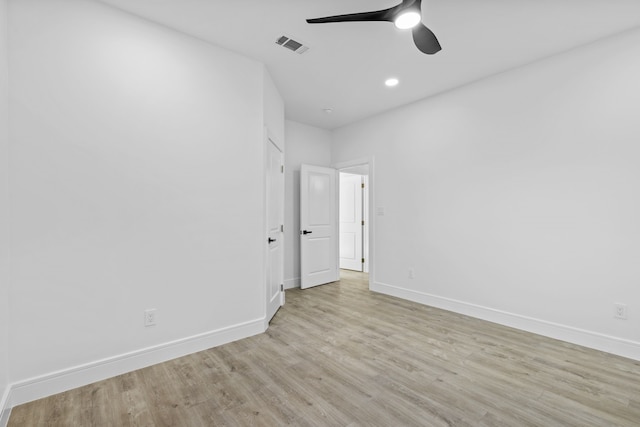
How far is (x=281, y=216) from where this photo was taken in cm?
386

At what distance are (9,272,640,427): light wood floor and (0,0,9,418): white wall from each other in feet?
1.09

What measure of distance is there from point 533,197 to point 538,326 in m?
1.33

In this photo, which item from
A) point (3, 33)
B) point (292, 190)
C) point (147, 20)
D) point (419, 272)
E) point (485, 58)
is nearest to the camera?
point (3, 33)

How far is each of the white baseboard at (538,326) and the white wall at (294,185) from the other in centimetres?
180

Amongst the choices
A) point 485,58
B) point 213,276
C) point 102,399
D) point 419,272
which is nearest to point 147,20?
point 213,276

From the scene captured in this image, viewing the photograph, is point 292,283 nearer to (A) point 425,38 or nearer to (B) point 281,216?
(B) point 281,216

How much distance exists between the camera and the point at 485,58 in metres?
2.92

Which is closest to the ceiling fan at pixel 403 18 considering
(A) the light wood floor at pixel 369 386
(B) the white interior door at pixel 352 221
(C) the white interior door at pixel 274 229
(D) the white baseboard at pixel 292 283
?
(C) the white interior door at pixel 274 229

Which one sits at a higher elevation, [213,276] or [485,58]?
[485,58]

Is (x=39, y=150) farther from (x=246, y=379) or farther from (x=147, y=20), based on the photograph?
(x=246, y=379)

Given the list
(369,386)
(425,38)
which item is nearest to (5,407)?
(369,386)

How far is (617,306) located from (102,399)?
13.5 feet

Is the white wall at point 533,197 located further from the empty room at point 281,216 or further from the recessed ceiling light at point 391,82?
the recessed ceiling light at point 391,82

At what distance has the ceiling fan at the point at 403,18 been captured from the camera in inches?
65.1
